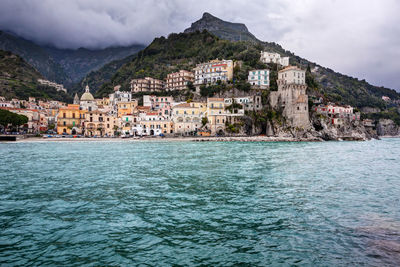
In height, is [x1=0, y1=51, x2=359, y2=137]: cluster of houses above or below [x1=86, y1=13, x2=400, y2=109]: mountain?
below

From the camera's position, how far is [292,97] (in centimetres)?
6212

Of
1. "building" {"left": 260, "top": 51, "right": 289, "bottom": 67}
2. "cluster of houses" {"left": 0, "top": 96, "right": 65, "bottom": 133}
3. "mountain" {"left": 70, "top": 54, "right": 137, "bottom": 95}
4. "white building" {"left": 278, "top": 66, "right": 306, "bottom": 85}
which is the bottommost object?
"cluster of houses" {"left": 0, "top": 96, "right": 65, "bottom": 133}

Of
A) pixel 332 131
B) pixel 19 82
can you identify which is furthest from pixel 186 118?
pixel 19 82

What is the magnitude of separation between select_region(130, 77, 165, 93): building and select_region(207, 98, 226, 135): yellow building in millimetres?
29297

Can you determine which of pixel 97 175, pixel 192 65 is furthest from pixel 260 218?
pixel 192 65

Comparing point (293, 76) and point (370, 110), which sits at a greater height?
point (293, 76)

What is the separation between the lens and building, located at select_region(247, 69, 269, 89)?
227 feet

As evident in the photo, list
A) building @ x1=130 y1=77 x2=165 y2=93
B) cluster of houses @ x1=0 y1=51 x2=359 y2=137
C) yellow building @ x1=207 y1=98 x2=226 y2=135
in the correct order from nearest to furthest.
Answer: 1. cluster of houses @ x1=0 y1=51 x2=359 y2=137
2. yellow building @ x1=207 y1=98 x2=226 y2=135
3. building @ x1=130 y1=77 x2=165 y2=93

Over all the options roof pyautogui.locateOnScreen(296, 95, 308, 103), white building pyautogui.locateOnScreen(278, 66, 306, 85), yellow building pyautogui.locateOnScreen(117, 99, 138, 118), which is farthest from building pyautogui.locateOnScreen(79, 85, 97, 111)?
roof pyautogui.locateOnScreen(296, 95, 308, 103)

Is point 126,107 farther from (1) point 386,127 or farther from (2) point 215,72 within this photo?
(1) point 386,127

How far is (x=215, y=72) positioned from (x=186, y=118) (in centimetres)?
2266

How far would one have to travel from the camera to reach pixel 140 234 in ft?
22.9

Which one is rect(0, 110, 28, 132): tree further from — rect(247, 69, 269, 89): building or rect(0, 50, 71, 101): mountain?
rect(247, 69, 269, 89): building

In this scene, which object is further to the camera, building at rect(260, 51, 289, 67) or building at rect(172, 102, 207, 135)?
building at rect(260, 51, 289, 67)
